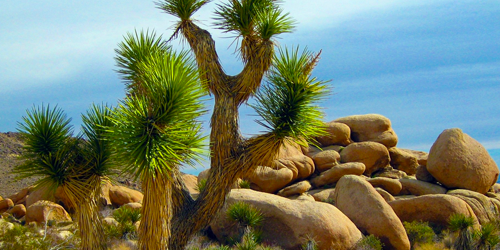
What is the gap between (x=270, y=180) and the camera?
18.2 meters

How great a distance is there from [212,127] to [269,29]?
265 cm

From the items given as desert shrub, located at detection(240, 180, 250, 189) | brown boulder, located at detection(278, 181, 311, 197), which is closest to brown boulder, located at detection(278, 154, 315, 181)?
brown boulder, located at detection(278, 181, 311, 197)

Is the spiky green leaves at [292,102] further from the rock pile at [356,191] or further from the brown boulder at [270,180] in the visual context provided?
the brown boulder at [270,180]

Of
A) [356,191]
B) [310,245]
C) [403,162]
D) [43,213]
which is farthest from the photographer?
[403,162]

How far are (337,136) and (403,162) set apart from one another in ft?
11.1

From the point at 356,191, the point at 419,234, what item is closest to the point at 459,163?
the point at 419,234

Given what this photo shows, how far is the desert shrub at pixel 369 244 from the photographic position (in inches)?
490

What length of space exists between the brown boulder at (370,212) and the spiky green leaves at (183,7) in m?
7.17

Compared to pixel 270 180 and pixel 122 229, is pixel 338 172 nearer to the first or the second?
pixel 270 180

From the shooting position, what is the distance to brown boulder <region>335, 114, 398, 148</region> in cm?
2298

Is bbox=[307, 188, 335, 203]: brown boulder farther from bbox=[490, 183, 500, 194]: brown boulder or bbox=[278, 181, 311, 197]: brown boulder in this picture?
bbox=[490, 183, 500, 194]: brown boulder

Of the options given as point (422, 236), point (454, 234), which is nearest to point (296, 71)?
point (422, 236)

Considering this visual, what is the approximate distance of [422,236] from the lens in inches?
557

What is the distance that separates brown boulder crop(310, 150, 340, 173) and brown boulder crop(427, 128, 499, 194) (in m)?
3.85
